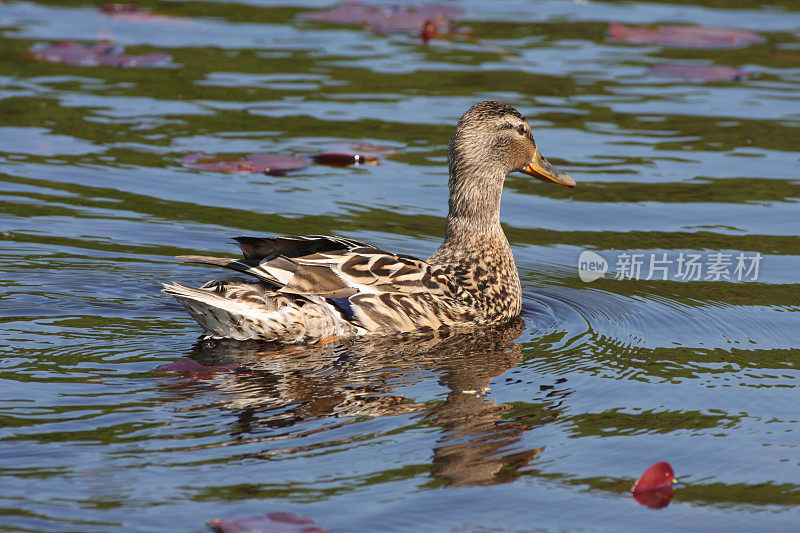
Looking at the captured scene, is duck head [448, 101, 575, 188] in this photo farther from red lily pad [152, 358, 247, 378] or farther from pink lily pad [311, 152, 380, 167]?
pink lily pad [311, 152, 380, 167]

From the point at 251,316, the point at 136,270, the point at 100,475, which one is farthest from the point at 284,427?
the point at 136,270

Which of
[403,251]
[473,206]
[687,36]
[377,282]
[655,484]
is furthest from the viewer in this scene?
[687,36]

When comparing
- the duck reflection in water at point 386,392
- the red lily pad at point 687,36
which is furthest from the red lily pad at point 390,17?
the duck reflection in water at point 386,392

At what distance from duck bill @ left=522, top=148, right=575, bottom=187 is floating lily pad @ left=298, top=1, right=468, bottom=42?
700 centimetres

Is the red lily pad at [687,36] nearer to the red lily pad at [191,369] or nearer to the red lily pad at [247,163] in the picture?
the red lily pad at [247,163]

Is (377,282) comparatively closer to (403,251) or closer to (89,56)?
(403,251)

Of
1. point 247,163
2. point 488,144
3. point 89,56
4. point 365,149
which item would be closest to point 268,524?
point 488,144

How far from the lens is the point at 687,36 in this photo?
51.7ft

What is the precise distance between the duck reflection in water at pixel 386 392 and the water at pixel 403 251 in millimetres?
24

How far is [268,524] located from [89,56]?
10.8m

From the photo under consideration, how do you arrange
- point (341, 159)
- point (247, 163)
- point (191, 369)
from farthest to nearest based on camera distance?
1. point (341, 159)
2. point (247, 163)
3. point (191, 369)

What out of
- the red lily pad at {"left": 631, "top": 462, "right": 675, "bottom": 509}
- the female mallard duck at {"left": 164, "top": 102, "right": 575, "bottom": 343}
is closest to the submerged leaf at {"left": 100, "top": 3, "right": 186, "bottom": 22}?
the female mallard duck at {"left": 164, "top": 102, "right": 575, "bottom": 343}

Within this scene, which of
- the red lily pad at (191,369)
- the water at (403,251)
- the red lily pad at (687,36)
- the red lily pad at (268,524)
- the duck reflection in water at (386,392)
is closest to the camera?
the red lily pad at (268,524)

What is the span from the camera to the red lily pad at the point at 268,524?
4953 millimetres
